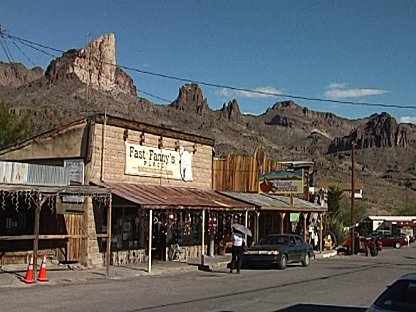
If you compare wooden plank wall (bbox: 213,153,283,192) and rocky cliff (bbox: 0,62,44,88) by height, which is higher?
rocky cliff (bbox: 0,62,44,88)

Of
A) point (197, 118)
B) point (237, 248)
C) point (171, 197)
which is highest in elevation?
point (197, 118)

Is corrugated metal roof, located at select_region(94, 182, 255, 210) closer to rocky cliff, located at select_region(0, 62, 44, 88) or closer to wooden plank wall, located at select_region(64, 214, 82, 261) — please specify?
wooden plank wall, located at select_region(64, 214, 82, 261)

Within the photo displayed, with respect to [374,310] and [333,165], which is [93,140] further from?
[333,165]

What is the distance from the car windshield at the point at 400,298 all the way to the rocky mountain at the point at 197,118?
42192 millimetres

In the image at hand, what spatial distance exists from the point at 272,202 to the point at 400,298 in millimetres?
26800

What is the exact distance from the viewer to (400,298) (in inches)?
354

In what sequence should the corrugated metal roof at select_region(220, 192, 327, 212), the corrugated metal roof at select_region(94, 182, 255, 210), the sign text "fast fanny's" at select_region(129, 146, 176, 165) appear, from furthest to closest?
the corrugated metal roof at select_region(220, 192, 327, 212)
the sign text "fast fanny's" at select_region(129, 146, 176, 165)
the corrugated metal roof at select_region(94, 182, 255, 210)

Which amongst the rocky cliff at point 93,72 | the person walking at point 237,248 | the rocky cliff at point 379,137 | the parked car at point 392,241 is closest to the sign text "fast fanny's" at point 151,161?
the person walking at point 237,248

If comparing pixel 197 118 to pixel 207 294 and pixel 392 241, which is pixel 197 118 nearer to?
pixel 392 241

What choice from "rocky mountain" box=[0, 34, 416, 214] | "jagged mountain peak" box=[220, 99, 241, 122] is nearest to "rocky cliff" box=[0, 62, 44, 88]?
"rocky mountain" box=[0, 34, 416, 214]

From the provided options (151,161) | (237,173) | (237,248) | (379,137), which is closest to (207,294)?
(237,248)

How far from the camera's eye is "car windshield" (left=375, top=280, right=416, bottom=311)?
880 cm

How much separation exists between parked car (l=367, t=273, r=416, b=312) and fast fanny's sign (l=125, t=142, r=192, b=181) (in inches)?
711

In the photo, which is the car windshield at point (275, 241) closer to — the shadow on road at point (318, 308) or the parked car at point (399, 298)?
the shadow on road at point (318, 308)
